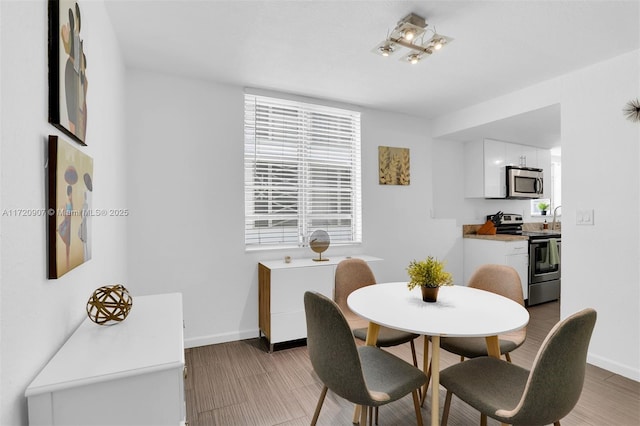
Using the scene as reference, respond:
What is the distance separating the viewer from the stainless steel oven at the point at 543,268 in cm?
420

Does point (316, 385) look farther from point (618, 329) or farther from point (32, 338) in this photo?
point (618, 329)

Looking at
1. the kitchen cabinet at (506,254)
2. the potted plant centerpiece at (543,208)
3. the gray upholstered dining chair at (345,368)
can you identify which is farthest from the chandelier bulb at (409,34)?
the potted plant centerpiece at (543,208)

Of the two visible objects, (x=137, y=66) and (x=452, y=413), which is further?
(x=137, y=66)

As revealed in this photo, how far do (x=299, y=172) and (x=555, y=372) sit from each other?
2709 millimetres

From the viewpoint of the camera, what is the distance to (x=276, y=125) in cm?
335

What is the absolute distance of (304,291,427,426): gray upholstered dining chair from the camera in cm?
138

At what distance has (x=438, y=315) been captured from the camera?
1.64m

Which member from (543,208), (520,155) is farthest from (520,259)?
(543,208)

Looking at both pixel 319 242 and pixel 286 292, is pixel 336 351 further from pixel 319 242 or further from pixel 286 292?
pixel 319 242

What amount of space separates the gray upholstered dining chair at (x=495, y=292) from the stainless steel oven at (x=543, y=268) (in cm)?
236

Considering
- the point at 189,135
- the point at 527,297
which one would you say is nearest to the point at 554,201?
the point at 527,297

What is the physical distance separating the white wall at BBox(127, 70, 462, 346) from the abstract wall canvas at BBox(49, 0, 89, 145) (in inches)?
55.2

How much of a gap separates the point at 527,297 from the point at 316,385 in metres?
3.26

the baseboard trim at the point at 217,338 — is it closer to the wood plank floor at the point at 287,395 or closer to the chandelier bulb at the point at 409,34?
the wood plank floor at the point at 287,395
